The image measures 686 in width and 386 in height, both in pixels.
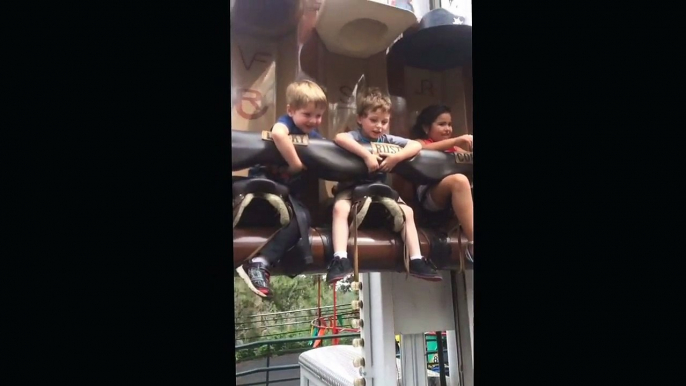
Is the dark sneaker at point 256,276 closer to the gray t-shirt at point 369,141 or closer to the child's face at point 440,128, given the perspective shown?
the gray t-shirt at point 369,141

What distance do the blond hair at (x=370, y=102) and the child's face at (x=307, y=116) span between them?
0.40ft

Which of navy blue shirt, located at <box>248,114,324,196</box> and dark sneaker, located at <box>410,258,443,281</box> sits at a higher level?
navy blue shirt, located at <box>248,114,324,196</box>

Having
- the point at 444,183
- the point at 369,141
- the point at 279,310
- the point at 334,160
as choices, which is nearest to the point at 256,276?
the point at 279,310

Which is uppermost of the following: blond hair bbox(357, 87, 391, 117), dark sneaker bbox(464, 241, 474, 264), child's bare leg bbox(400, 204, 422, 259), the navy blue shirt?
blond hair bbox(357, 87, 391, 117)

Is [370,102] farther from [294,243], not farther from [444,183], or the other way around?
[294,243]

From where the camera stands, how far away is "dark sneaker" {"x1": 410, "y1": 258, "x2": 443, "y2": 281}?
1428 millimetres

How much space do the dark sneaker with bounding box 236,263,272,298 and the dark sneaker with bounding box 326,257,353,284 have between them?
0.54ft

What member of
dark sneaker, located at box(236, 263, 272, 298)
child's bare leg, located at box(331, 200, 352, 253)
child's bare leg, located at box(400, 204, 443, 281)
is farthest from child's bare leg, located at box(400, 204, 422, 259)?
dark sneaker, located at box(236, 263, 272, 298)

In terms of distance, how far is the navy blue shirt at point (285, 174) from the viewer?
4.15 feet

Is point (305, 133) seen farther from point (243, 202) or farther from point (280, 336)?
point (280, 336)

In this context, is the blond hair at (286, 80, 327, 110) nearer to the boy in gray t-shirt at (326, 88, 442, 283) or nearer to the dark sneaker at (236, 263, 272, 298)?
the boy in gray t-shirt at (326, 88, 442, 283)

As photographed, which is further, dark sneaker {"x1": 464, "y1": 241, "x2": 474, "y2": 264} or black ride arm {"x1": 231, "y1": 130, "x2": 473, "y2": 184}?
dark sneaker {"x1": 464, "y1": 241, "x2": 474, "y2": 264}

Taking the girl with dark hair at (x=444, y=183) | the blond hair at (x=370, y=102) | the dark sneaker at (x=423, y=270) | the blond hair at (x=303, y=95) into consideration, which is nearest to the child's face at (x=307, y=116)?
the blond hair at (x=303, y=95)

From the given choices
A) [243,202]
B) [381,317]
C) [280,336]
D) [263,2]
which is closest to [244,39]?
[263,2]
